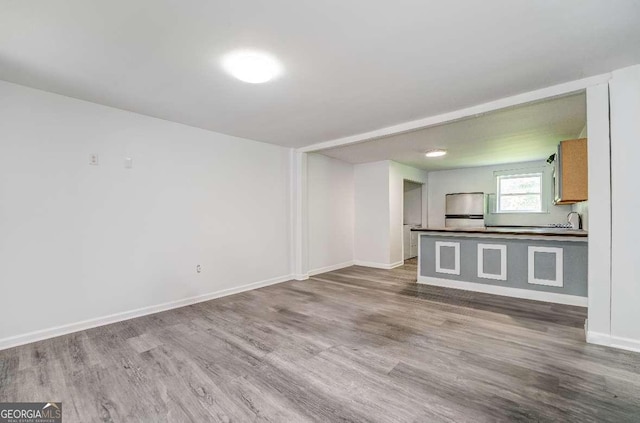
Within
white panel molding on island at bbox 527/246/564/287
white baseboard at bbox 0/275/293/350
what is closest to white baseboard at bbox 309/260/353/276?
white baseboard at bbox 0/275/293/350

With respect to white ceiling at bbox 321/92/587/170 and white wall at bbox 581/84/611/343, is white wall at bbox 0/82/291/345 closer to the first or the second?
white ceiling at bbox 321/92/587/170

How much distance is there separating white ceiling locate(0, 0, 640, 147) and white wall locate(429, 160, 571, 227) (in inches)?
181

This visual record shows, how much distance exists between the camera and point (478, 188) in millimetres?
7164

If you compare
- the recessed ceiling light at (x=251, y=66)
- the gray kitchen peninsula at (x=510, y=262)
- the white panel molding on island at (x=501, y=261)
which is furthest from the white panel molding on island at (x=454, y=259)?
the recessed ceiling light at (x=251, y=66)

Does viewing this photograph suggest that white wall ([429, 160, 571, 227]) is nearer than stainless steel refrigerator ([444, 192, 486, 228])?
Yes

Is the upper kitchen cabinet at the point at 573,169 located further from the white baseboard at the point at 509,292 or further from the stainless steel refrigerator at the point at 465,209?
the stainless steel refrigerator at the point at 465,209

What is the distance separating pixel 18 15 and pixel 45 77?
1.00 metres

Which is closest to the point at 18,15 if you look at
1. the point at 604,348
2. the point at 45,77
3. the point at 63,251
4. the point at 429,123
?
the point at 45,77

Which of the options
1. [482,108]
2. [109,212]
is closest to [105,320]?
[109,212]

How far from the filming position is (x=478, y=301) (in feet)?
12.8

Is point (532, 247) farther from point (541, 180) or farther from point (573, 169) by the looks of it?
point (541, 180)

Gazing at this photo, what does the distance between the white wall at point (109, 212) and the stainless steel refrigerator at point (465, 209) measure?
5.34 m

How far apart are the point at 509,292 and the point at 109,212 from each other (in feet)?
18.2

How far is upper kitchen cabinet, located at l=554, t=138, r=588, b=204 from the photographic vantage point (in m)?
3.28
